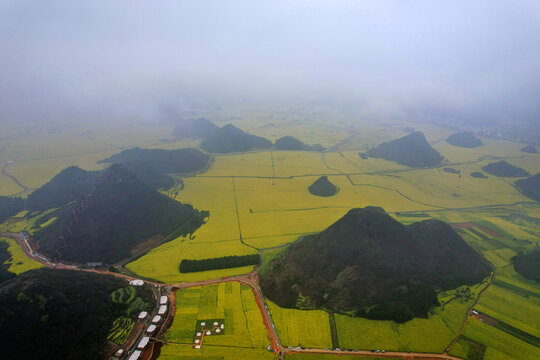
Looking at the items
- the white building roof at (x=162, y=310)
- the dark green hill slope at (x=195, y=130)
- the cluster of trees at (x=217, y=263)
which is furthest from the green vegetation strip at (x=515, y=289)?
the dark green hill slope at (x=195, y=130)

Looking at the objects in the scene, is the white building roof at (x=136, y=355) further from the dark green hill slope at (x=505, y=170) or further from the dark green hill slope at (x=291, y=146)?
the dark green hill slope at (x=505, y=170)

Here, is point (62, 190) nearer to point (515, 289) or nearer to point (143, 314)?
point (143, 314)

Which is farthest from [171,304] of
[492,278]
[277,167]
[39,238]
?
[277,167]

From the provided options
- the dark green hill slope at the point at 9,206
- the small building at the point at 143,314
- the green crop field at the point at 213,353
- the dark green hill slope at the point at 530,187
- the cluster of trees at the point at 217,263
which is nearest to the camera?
the green crop field at the point at 213,353

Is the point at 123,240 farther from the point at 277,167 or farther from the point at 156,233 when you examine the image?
the point at 277,167

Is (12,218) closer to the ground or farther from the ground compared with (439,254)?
farther from the ground

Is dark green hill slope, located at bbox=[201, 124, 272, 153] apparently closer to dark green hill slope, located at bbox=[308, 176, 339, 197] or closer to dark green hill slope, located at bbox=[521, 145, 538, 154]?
dark green hill slope, located at bbox=[308, 176, 339, 197]

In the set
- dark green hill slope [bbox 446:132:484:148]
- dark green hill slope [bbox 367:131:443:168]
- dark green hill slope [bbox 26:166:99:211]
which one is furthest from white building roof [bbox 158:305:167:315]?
dark green hill slope [bbox 446:132:484:148]
